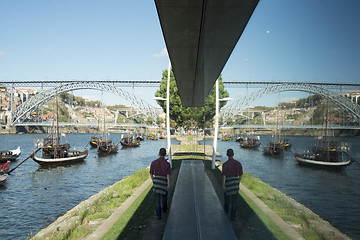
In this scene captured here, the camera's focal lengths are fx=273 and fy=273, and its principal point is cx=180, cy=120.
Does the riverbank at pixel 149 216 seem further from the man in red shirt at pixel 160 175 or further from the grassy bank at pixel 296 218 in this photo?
the man in red shirt at pixel 160 175

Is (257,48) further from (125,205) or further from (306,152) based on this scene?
(125,205)

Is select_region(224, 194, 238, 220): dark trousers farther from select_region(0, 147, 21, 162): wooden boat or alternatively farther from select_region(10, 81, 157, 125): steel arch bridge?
select_region(10, 81, 157, 125): steel arch bridge

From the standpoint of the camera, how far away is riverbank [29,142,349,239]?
99cm

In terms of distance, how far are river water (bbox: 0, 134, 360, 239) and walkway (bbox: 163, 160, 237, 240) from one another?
56cm

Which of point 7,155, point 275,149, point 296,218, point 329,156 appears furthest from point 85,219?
point 7,155

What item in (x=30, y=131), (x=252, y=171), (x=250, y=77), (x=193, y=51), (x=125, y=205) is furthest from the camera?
(x=30, y=131)

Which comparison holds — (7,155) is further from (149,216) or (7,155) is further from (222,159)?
(222,159)

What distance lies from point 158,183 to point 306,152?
13.8 ft

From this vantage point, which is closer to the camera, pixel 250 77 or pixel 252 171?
pixel 250 77

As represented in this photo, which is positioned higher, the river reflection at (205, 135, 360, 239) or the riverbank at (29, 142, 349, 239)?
the river reflection at (205, 135, 360, 239)

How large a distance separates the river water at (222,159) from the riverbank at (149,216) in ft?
0.15

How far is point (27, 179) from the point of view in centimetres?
1730

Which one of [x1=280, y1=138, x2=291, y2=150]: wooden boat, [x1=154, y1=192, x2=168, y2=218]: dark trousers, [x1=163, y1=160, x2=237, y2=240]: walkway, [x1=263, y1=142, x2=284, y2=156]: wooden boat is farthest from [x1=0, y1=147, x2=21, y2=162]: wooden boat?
[x1=280, y1=138, x2=291, y2=150]: wooden boat

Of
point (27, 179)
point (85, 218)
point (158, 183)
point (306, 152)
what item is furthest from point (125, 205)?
point (27, 179)
